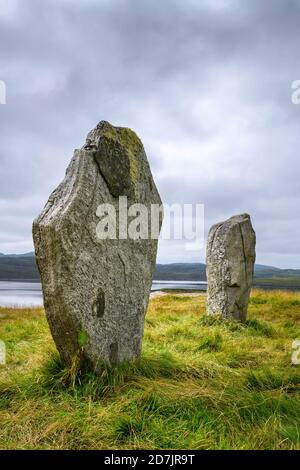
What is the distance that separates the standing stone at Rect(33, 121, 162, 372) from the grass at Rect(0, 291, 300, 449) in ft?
1.30

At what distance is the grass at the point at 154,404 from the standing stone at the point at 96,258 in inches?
15.6

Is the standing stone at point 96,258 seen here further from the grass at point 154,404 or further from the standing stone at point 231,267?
the standing stone at point 231,267

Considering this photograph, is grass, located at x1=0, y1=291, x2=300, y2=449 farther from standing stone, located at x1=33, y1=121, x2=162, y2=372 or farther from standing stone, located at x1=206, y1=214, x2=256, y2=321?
standing stone, located at x1=206, y1=214, x2=256, y2=321

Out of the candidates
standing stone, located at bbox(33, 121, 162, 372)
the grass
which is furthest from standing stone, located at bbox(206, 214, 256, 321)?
standing stone, located at bbox(33, 121, 162, 372)

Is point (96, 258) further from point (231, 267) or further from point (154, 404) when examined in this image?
point (231, 267)

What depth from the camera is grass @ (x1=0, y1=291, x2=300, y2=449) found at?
157 inches

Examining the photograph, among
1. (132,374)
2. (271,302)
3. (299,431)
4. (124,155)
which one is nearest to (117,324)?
(132,374)

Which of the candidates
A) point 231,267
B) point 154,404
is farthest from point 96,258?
point 231,267

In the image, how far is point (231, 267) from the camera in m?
11.4

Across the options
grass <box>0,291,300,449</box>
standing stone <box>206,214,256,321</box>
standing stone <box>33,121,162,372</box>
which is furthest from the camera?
standing stone <box>206,214,256,321</box>

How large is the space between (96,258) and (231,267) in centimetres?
640
